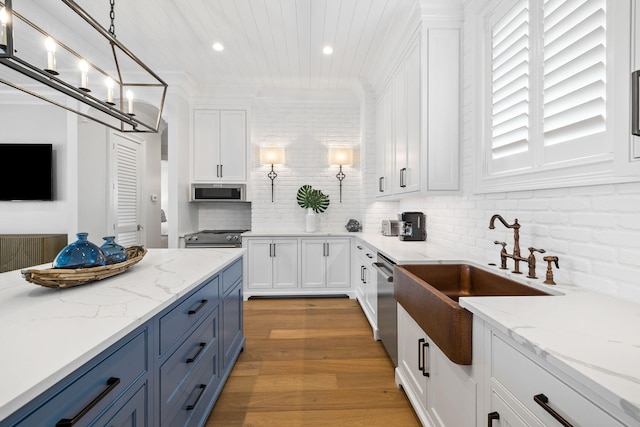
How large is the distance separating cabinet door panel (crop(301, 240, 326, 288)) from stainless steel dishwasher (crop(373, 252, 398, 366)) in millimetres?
1483

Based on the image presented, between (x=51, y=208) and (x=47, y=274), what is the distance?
164 inches

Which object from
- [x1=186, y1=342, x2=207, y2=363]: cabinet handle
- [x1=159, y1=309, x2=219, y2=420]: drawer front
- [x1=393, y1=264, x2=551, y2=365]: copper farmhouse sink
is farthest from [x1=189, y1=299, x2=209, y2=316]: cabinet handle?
[x1=393, y1=264, x2=551, y2=365]: copper farmhouse sink

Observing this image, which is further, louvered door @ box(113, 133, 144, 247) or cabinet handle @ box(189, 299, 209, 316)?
louvered door @ box(113, 133, 144, 247)

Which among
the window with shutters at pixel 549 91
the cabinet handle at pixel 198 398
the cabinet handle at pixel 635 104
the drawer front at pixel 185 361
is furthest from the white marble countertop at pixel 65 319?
the window with shutters at pixel 549 91

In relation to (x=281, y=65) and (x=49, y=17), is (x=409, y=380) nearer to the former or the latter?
(x=281, y=65)

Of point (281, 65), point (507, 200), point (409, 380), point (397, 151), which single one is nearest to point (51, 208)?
point (281, 65)

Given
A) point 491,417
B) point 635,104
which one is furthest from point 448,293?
point 635,104

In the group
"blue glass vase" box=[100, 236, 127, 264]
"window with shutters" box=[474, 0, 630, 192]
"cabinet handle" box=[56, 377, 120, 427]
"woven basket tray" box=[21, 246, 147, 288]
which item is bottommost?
"cabinet handle" box=[56, 377, 120, 427]

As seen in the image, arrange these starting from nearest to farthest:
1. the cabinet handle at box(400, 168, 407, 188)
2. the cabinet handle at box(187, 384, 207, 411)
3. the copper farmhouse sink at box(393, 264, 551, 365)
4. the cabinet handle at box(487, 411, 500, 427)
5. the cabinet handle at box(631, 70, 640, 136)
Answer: the cabinet handle at box(631, 70, 640, 136) < the cabinet handle at box(487, 411, 500, 427) < the copper farmhouse sink at box(393, 264, 551, 365) < the cabinet handle at box(187, 384, 207, 411) < the cabinet handle at box(400, 168, 407, 188)

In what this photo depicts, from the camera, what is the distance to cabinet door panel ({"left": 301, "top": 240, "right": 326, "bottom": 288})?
4.01m

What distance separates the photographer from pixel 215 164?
13.8 ft

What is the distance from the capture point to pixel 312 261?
4.02 m

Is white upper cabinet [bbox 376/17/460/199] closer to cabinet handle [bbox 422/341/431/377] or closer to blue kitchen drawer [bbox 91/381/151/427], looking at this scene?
cabinet handle [bbox 422/341/431/377]

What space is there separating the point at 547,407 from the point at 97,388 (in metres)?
1.18
